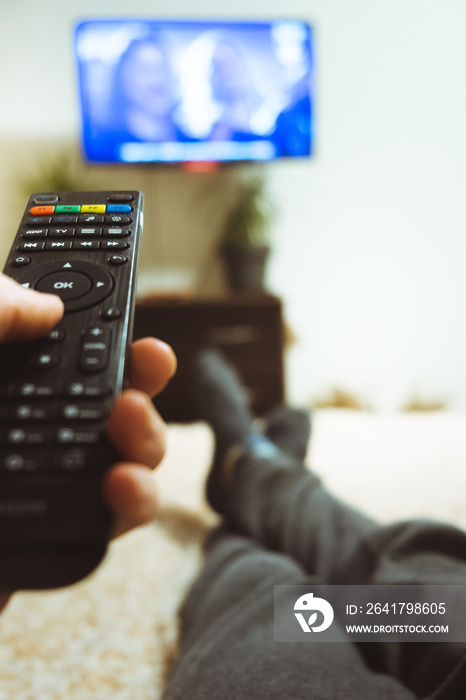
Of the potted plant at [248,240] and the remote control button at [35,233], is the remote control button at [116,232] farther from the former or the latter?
the potted plant at [248,240]

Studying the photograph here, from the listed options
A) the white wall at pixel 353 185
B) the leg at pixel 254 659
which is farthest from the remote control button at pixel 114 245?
the white wall at pixel 353 185

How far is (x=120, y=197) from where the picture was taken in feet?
1.32

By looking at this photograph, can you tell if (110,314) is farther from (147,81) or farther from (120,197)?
(147,81)

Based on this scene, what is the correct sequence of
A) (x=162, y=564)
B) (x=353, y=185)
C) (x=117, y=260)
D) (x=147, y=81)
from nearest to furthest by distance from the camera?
(x=117, y=260) → (x=162, y=564) → (x=147, y=81) → (x=353, y=185)

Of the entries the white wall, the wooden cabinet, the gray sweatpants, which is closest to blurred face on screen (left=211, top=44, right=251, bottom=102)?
the white wall

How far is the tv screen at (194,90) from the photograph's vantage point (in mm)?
1392

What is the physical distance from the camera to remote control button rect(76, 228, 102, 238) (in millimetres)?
376

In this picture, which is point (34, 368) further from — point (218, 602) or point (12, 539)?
point (218, 602)

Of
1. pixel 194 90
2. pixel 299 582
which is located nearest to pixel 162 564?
pixel 299 582

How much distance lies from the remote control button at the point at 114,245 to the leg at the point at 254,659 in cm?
29

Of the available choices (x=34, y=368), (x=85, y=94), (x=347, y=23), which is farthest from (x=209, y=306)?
(x=34, y=368)

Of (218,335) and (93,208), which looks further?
(218,335)

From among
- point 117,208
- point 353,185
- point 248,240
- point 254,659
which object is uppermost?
point 353,185
